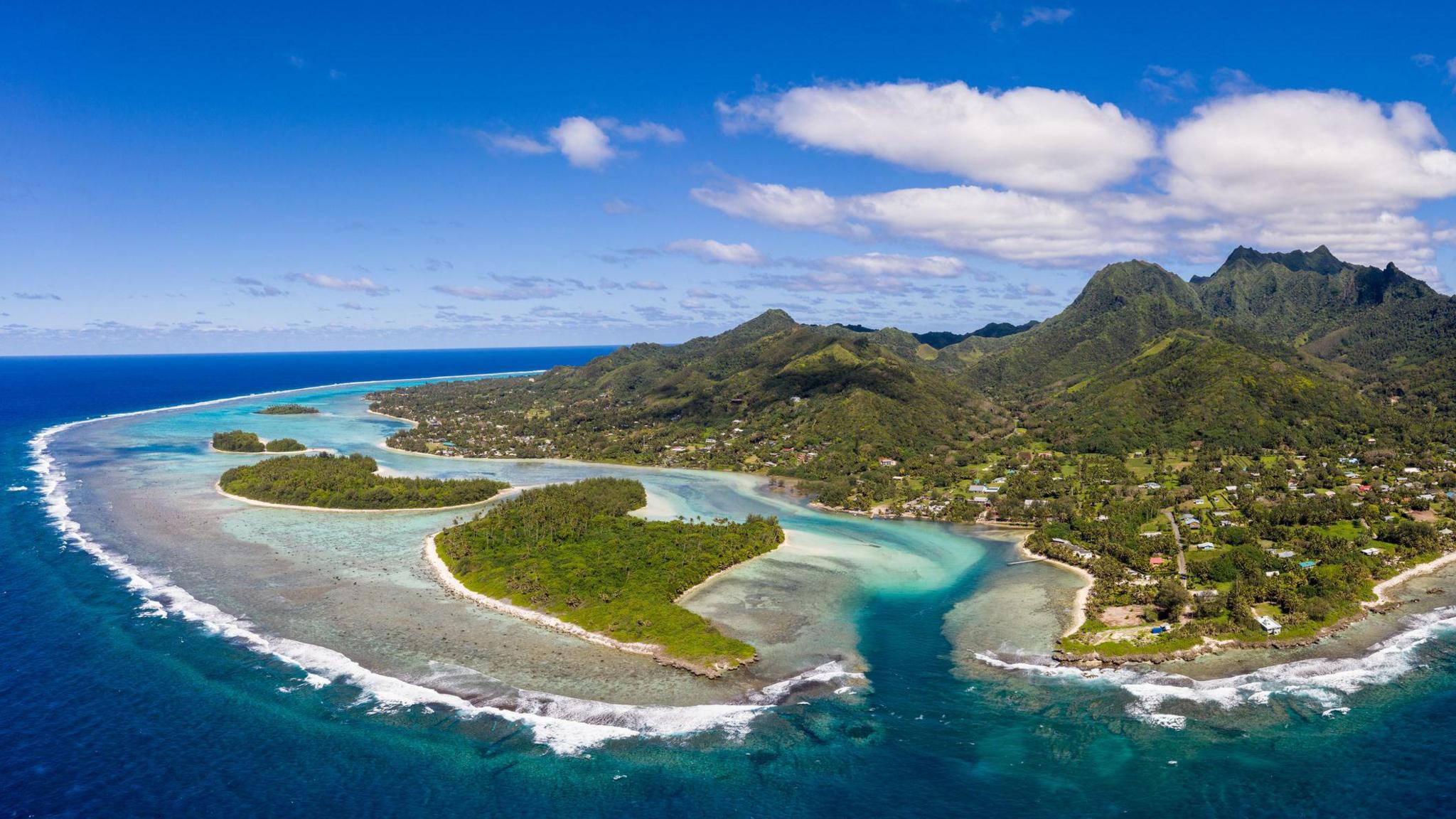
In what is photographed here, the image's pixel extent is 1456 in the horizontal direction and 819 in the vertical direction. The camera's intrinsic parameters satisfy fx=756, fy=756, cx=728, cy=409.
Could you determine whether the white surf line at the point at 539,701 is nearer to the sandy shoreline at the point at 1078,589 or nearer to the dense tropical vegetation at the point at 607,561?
the dense tropical vegetation at the point at 607,561

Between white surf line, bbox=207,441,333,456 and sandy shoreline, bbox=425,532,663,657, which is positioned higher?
white surf line, bbox=207,441,333,456

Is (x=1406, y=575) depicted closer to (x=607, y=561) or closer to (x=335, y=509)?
(x=607, y=561)

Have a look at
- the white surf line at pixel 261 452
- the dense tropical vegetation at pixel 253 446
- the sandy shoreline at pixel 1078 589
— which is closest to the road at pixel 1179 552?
the sandy shoreline at pixel 1078 589

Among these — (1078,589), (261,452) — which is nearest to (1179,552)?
(1078,589)

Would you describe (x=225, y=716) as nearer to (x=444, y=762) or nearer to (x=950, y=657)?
(x=444, y=762)

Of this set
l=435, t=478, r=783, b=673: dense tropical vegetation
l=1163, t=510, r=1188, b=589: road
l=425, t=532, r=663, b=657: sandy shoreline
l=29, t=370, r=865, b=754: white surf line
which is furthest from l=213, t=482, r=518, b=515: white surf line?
l=1163, t=510, r=1188, b=589: road

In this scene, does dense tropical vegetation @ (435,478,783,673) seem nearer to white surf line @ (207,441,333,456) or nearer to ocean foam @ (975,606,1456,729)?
ocean foam @ (975,606,1456,729)
